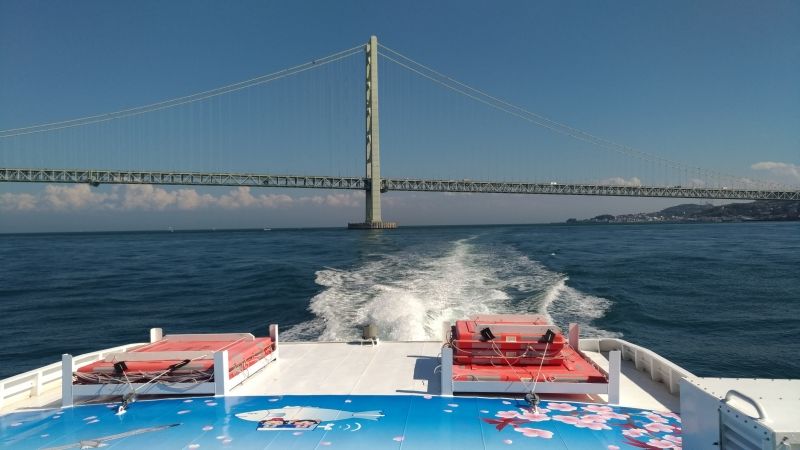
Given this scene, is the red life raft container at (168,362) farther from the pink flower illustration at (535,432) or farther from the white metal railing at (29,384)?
the pink flower illustration at (535,432)

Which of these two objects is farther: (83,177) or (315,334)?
(83,177)

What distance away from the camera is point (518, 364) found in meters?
5.80

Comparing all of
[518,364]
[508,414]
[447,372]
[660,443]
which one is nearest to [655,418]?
[660,443]

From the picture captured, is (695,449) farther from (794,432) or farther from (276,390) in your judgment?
(276,390)

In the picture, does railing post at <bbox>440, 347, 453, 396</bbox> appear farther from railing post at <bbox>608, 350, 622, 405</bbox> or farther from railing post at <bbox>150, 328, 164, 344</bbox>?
railing post at <bbox>150, 328, 164, 344</bbox>

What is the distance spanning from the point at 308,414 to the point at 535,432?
7.41 feet

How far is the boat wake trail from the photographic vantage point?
12141 millimetres

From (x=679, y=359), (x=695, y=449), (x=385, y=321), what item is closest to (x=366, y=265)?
(x=385, y=321)

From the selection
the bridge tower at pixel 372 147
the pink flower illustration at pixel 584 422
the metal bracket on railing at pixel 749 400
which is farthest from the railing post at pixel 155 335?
the bridge tower at pixel 372 147

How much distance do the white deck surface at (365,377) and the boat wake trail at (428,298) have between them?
4011 mm

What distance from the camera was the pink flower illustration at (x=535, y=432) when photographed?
4.34 metres

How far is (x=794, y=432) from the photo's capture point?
209cm

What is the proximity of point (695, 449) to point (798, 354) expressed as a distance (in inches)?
434

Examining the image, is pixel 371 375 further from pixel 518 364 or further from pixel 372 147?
pixel 372 147
